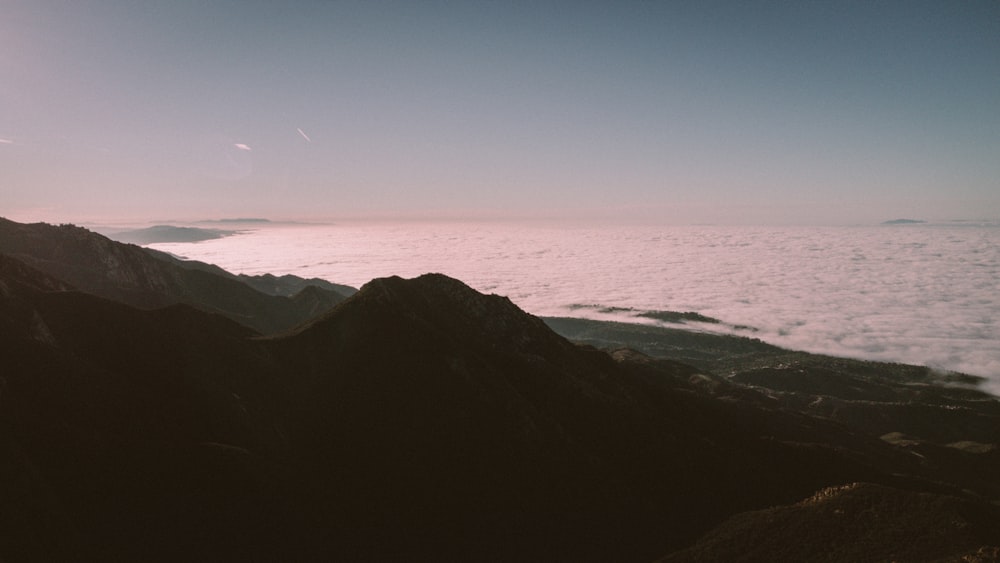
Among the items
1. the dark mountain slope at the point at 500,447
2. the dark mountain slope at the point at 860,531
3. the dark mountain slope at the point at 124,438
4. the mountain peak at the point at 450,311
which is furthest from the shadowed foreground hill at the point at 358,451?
the mountain peak at the point at 450,311

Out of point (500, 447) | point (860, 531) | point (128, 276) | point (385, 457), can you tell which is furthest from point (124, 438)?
point (128, 276)

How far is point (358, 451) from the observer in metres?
64.6

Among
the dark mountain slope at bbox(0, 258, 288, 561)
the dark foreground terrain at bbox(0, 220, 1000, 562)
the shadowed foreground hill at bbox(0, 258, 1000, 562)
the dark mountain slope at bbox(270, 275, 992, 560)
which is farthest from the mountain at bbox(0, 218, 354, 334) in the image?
the dark mountain slope at bbox(270, 275, 992, 560)

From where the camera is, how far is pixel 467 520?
57688 millimetres

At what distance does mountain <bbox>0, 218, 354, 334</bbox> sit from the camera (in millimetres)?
126875

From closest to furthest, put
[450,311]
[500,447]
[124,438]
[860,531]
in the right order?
[124,438] → [860,531] → [500,447] → [450,311]

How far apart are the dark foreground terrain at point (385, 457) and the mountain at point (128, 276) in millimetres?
44158

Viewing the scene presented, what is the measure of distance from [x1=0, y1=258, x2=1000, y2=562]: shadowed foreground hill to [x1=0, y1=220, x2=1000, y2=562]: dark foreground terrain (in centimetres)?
29

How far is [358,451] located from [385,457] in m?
4.47

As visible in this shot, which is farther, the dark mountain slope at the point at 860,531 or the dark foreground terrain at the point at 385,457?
the dark mountain slope at the point at 860,531

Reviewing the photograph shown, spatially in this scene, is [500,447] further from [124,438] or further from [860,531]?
[124,438]

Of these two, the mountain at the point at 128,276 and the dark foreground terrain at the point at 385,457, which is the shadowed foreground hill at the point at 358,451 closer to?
the dark foreground terrain at the point at 385,457

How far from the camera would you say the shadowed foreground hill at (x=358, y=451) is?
43.3 metres

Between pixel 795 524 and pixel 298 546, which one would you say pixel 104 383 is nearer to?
pixel 298 546
